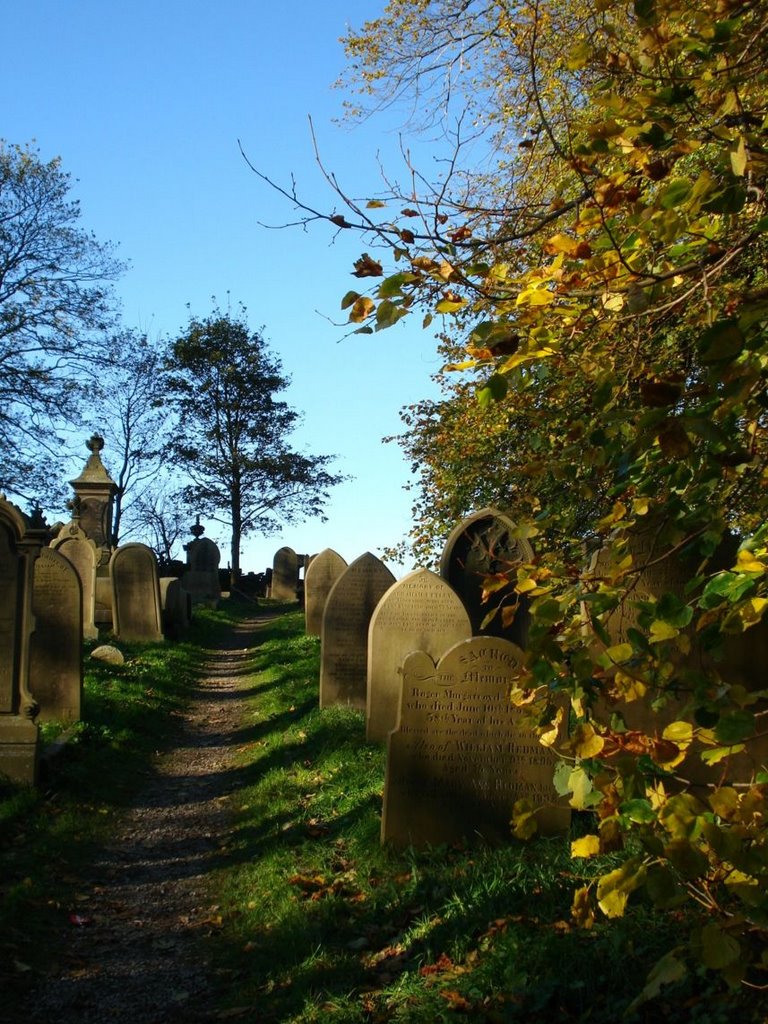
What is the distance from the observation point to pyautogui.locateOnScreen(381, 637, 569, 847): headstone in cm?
671

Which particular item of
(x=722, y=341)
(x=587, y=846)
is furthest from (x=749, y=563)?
(x=587, y=846)

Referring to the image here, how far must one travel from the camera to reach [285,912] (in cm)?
598

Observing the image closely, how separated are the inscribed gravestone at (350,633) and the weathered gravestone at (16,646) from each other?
4004 millimetres

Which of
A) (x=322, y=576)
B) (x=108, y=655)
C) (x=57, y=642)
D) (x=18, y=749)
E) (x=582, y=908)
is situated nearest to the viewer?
(x=582, y=908)

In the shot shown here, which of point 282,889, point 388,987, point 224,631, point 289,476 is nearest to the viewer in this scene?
point 388,987

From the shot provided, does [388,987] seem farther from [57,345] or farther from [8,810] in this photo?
[57,345]

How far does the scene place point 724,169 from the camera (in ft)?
10.3

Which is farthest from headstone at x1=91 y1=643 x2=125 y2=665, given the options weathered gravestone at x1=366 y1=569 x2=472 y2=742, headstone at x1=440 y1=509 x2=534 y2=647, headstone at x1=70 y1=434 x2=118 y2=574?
headstone at x1=70 y1=434 x2=118 y2=574

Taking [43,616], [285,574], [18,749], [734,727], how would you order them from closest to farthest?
[734,727] < [18,749] < [43,616] < [285,574]

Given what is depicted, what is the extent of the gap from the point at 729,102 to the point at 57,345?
30995 mm

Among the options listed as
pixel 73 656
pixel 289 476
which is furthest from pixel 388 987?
pixel 289 476

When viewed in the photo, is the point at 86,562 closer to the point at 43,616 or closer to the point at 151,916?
the point at 43,616

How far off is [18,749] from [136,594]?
10063 mm

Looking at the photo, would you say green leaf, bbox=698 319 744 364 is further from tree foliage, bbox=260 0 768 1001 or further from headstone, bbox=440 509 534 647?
headstone, bbox=440 509 534 647
